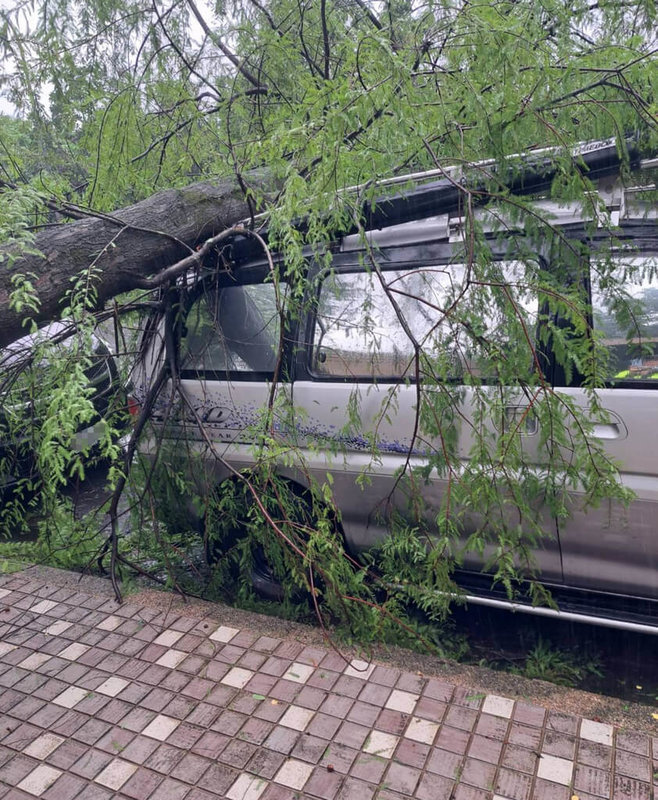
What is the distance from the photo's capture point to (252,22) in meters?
4.24

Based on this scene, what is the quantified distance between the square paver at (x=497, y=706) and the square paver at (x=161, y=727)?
128 cm

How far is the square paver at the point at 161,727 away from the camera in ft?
8.33

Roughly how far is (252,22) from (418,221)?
2.18 metres

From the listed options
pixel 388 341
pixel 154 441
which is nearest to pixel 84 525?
pixel 154 441

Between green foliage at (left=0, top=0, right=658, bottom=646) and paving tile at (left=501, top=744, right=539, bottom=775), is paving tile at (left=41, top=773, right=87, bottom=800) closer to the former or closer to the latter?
green foliage at (left=0, top=0, right=658, bottom=646)

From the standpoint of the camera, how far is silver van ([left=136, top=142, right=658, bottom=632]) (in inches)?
106

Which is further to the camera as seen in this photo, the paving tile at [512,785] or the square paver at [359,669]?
the square paver at [359,669]

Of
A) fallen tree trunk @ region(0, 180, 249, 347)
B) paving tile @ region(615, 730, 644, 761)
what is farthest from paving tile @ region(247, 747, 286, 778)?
fallen tree trunk @ region(0, 180, 249, 347)

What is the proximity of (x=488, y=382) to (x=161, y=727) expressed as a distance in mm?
1996

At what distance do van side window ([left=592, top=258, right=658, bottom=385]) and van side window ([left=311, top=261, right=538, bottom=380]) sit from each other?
0.32 meters

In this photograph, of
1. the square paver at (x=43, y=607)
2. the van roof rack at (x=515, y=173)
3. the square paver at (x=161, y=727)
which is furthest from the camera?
the square paver at (x=43, y=607)

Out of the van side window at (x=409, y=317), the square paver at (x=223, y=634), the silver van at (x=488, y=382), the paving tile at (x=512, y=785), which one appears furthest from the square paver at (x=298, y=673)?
the van side window at (x=409, y=317)

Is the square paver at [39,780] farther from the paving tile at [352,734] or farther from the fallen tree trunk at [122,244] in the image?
the fallen tree trunk at [122,244]

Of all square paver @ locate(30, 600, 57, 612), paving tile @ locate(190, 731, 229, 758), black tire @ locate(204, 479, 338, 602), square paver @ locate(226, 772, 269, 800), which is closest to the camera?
square paver @ locate(226, 772, 269, 800)
